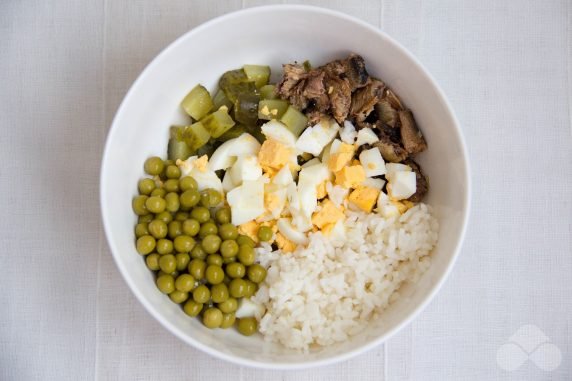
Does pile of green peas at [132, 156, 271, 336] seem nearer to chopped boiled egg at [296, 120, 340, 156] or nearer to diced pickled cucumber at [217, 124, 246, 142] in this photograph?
diced pickled cucumber at [217, 124, 246, 142]

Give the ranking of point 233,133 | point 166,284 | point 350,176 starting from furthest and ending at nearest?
point 233,133, point 350,176, point 166,284

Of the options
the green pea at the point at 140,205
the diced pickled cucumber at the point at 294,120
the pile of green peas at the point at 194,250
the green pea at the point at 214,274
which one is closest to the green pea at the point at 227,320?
the pile of green peas at the point at 194,250

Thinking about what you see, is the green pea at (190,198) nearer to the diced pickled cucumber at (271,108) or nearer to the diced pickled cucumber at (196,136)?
the diced pickled cucumber at (196,136)

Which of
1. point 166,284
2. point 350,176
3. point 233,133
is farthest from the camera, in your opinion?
point 233,133

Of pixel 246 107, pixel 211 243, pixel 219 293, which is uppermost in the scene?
pixel 246 107

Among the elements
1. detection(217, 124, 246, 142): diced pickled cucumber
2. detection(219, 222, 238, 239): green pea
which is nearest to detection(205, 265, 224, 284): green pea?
detection(219, 222, 238, 239): green pea

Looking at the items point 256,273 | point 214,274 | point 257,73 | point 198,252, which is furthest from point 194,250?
point 257,73

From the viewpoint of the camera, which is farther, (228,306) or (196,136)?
(196,136)

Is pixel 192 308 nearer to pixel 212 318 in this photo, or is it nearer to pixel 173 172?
pixel 212 318
